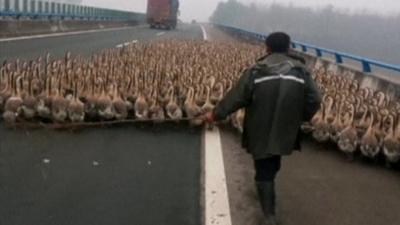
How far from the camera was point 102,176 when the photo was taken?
6.10 meters

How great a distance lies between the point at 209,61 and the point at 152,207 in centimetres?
782

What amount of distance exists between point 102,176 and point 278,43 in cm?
234

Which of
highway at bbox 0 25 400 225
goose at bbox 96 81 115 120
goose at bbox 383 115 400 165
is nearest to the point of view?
highway at bbox 0 25 400 225

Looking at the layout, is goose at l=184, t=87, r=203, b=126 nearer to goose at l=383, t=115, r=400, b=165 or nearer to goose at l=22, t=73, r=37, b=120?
goose at l=22, t=73, r=37, b=120

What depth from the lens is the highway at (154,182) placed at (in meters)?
5.13

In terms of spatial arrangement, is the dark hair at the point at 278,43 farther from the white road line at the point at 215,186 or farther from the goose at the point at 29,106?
the goose at the point at 29,106

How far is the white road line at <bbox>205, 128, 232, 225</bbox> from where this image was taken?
506cm

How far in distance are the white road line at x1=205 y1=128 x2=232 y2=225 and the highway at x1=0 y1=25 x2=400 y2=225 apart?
75mm

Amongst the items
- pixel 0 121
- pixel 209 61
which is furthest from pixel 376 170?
pixel 209 61

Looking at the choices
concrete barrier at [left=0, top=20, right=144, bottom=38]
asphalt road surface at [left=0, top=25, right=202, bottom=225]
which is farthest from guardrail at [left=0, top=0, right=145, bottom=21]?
asphalt road surface at [left=0, top=25, right=202, bottom=225]

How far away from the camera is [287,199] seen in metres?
5.70

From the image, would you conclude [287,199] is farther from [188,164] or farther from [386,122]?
[386,122]

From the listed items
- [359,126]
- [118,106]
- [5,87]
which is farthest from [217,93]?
[5,87]

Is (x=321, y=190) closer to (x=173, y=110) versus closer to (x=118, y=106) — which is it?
(x=173, y=110)
